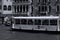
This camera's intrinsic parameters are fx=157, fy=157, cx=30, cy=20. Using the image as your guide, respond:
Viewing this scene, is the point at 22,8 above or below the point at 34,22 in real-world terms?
above

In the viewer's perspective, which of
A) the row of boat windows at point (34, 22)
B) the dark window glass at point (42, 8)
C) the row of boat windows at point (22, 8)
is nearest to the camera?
the row of boat windows at point (34, 22)

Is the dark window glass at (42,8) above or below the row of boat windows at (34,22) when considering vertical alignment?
above

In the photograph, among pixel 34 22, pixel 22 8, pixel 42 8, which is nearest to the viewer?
pixel 34 22

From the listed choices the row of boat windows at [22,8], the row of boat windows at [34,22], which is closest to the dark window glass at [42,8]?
the row of boat windows at [22,8]

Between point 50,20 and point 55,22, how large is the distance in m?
1.43

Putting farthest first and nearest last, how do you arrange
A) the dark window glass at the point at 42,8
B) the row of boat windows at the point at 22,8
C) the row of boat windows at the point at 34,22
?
1. the row of boat windows at the point at 22,8
2. the dark window glass at the point at 42,8
3. the row of boat windows at the point at 34,22

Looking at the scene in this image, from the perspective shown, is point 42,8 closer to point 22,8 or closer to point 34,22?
point 22,8

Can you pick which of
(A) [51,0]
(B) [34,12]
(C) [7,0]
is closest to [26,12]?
(B) [34,12]

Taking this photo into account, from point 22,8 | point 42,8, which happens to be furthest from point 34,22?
point 22,8

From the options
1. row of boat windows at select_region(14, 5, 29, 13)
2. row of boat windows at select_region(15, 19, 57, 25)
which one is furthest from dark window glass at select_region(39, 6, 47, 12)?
row of boat windows at select_region(15, 19, 57, 25)

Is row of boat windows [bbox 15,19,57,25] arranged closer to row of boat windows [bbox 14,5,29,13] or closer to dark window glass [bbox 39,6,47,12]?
dark window glass [bbox 39,6,47,12]

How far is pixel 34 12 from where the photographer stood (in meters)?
52.7

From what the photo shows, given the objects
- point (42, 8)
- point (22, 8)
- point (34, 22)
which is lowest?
point (34, 22)

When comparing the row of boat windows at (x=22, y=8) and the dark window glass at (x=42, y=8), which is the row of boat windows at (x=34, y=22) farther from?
the row of boat windows at (x=22, y=8)
